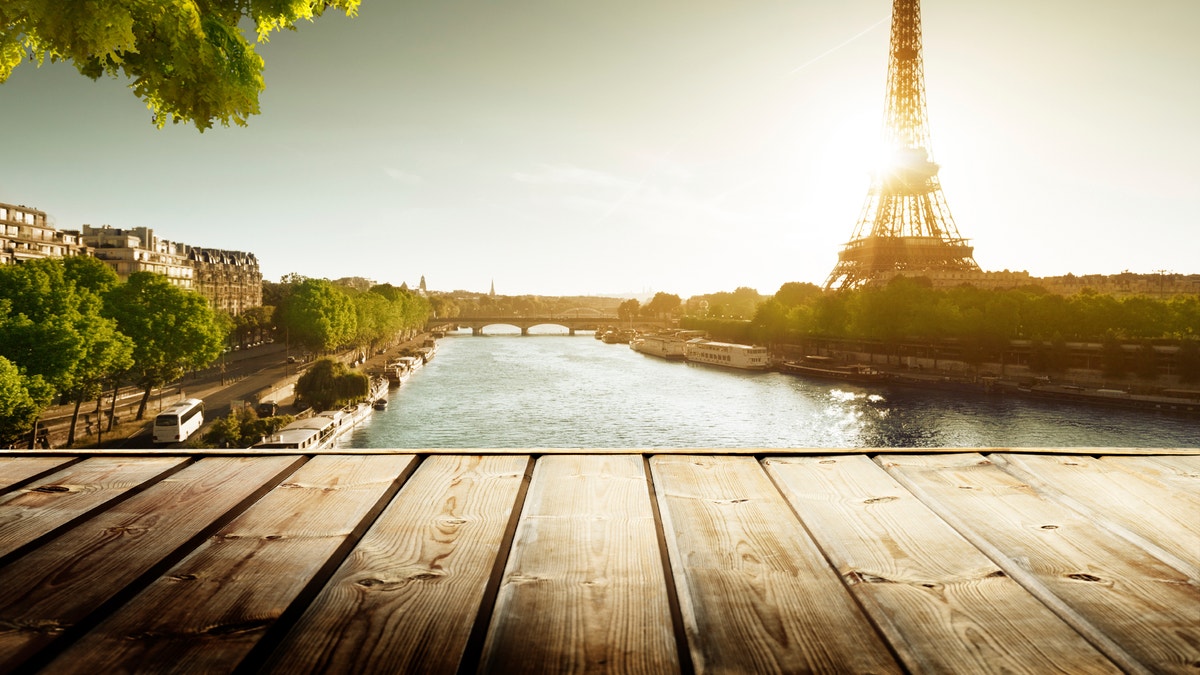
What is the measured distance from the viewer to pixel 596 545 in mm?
1386

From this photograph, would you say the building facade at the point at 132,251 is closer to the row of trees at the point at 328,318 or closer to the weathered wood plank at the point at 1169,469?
the row of trees at the point at 328,318

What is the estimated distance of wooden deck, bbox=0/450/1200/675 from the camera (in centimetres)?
100

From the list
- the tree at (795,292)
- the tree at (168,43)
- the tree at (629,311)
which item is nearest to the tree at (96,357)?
the tree at (168,43)

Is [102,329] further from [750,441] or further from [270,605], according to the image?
[270,605]

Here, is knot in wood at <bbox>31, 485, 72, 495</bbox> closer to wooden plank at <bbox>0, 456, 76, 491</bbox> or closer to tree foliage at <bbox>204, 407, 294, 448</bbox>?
wooden plank at <bbox>0, 456, 76, 491</bbox>

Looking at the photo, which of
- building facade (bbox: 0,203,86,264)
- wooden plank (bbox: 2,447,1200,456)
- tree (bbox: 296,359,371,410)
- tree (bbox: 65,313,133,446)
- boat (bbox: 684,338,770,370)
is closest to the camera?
wooden plank (bbox: 2,447,1200,456)

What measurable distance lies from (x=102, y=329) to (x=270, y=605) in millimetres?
22227

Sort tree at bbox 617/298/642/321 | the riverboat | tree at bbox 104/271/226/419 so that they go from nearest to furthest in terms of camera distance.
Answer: tree at bbox 104/271/226/419 → the riverboat → tree at bbox 617/298/642/321

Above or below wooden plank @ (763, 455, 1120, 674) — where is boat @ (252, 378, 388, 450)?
below

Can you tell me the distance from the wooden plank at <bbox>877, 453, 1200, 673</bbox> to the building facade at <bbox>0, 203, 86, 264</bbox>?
5376cm

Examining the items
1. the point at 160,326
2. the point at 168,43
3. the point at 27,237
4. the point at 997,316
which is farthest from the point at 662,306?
the point at 168,43

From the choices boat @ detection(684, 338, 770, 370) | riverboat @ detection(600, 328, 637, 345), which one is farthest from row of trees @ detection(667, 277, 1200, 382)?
riverboat @ detection(600, 328, 637, 345)

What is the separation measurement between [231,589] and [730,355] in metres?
49.6

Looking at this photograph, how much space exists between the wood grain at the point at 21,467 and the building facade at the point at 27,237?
5173 cm
